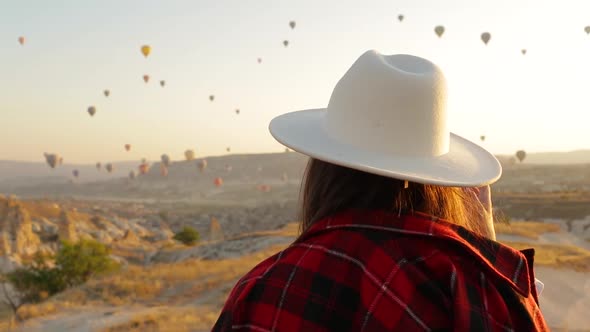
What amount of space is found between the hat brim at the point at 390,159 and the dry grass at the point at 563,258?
563 inches

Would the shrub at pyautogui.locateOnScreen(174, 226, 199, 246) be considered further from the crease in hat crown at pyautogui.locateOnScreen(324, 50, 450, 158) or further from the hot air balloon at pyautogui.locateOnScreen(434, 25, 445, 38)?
the crease in hat crown at pyautogui.locateOnScreen(324, 50, 450, 158)

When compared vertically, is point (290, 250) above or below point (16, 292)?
above

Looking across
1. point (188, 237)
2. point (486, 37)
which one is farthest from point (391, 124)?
point (486, 37)

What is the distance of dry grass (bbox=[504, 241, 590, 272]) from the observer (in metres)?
15.2

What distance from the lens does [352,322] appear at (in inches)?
62.1

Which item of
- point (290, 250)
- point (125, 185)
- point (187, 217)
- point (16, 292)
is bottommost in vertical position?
point (125, 185)

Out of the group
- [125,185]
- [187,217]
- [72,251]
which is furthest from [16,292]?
[125,185]

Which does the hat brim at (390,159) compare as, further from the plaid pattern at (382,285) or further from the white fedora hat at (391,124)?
the plaid pattern at (382,285)

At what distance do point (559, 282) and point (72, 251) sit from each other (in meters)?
15.6

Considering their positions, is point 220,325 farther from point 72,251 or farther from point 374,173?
point 72,251

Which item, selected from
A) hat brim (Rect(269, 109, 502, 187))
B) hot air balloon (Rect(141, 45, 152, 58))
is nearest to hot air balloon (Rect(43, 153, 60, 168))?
hot air balloon (Rect(141, 45, 152, 58))

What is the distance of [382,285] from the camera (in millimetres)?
1557

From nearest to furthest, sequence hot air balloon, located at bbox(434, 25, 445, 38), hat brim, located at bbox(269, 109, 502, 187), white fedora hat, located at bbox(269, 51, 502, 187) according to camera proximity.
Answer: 1. hat brim, located at bbox(269, 109, 502, 187)
2. white fedora hat, located at bbox(269, 51, 502, 187)
3. hot air balloon, located at bbox(434, 25, 445, 38)

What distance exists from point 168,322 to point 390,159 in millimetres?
9539
